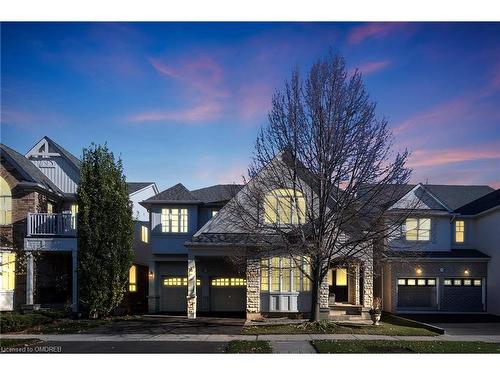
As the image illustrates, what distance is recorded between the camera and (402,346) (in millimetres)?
14719

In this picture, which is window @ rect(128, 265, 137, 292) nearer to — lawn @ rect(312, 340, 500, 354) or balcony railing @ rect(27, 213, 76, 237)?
balcony railing @ rect(27, 213, 76, 237)

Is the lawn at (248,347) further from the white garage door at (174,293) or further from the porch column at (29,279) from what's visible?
the porch column at (29,279)

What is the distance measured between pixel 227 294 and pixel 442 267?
38.2ft

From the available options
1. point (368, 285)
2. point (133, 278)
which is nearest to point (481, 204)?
point (368, 285)

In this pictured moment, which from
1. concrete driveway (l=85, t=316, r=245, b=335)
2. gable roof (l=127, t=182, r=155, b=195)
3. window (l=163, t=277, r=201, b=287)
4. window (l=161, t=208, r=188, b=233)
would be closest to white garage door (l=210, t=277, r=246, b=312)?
window (l=163, t=277, r=201, b=287)

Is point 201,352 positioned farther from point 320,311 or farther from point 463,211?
point 463,211

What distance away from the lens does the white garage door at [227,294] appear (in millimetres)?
26156

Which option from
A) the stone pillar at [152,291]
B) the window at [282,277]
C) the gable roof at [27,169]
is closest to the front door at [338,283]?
the window at [282,277]

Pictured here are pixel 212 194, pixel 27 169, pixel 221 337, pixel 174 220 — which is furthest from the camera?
pixel 212 194

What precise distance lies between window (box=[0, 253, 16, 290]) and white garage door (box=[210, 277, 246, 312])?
998 cm

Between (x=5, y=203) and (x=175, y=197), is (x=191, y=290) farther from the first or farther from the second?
(x=5, y=203)

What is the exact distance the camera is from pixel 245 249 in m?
21.1

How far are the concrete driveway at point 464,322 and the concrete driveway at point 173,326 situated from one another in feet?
28.0

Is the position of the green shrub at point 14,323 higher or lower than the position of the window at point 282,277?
lower
